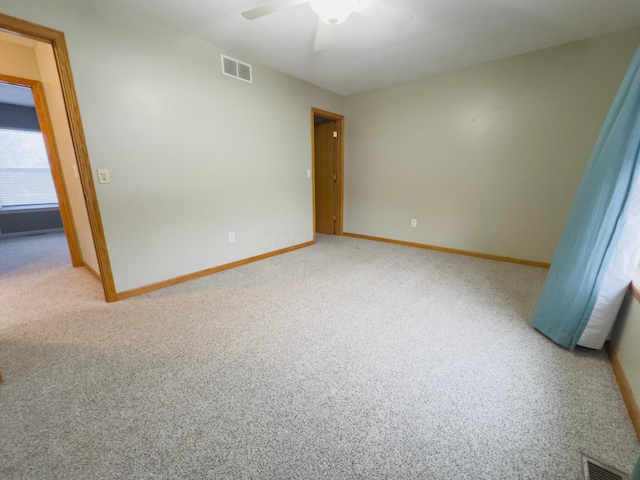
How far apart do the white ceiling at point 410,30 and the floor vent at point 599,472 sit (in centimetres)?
284

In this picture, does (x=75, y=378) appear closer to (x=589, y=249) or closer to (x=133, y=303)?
(x=133, y=303)

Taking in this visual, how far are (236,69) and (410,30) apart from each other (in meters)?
1.84

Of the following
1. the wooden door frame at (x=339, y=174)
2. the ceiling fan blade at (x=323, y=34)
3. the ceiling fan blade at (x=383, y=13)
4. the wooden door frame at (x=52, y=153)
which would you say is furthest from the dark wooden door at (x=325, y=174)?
the wooden door frame at (x=52, y=153)

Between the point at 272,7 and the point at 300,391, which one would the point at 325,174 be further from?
the point at 300,391

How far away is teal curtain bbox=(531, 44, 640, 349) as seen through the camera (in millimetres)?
1345

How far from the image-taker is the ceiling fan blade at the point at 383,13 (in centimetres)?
157

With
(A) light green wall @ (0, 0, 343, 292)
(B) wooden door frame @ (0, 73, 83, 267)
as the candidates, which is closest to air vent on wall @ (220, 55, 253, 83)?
(A) light green wall @ (0, 0, 343, 292)

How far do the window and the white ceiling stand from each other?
4840 millimetres

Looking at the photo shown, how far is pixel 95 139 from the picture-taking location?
2066 millimetres

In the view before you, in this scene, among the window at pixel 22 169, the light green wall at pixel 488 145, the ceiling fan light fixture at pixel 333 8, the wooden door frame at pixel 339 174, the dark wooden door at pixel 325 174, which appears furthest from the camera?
the window at pixel 22 169

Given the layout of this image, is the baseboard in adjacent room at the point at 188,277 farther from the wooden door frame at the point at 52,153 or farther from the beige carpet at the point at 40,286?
the wooden door frame at the point at 52,153

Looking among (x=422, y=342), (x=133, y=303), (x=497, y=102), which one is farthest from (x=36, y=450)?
(x=497, y=102)

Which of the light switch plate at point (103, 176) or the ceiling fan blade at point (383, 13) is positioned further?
the light switch plate at point (103, 176)

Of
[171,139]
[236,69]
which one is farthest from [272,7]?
[171,139]
